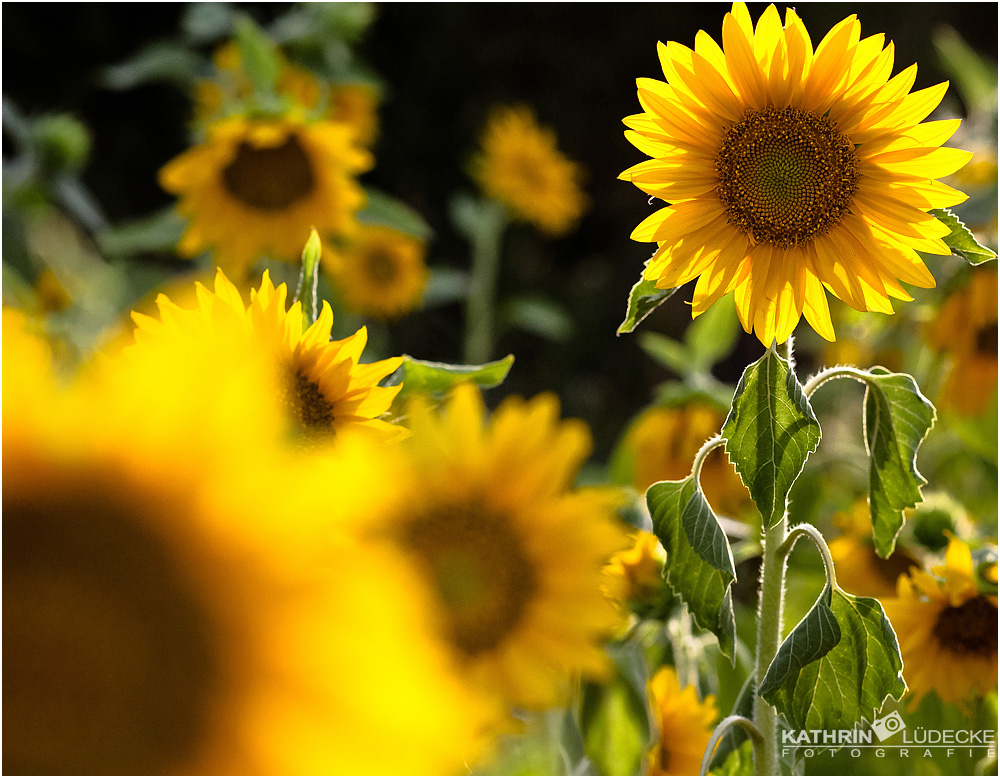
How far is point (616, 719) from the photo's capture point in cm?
52

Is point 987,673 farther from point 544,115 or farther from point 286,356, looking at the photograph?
point 544,115

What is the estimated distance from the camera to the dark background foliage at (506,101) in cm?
179

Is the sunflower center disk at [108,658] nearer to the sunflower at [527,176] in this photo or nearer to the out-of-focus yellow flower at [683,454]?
the out-of-focus yellow flower at [683,454]

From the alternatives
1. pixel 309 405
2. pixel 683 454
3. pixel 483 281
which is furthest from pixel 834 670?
pixel 483 281

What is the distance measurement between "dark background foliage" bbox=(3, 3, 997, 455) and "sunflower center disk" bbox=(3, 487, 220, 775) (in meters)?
1.56

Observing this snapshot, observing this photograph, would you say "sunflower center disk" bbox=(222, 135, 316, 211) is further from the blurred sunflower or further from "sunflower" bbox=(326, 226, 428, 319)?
the blurred sunflower

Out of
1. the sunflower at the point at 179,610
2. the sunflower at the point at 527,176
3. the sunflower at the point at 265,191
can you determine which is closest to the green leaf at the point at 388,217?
the sunflower at the point at 265,191

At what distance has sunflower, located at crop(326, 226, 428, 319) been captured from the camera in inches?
49.9

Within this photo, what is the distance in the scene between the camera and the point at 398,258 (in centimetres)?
130

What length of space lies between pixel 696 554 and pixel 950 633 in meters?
0.20

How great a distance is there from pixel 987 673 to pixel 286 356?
41 cm

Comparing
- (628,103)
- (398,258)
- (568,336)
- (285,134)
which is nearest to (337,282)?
(398,258)

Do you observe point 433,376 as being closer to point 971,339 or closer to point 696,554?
point 696,554

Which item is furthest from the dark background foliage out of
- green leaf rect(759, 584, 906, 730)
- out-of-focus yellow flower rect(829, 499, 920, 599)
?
green leaf rect(759, 584, 906, 730)
